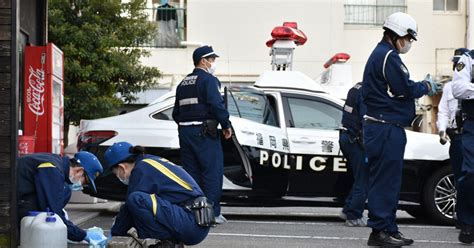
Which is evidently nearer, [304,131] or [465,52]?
[465,52]

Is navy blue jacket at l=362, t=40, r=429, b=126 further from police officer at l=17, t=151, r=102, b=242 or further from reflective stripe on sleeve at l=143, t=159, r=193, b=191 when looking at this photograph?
police officer at l=17, t=151, r=102, b=242

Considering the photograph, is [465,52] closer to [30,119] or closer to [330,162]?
[330,162]

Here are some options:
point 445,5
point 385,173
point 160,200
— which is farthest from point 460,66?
point 445,5

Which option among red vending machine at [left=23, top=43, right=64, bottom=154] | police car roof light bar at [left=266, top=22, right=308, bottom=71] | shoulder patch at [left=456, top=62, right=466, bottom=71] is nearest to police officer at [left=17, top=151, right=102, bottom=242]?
red vending machine at [left=23, top=43, right=64, bottom=154]

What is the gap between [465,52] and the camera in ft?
28.9

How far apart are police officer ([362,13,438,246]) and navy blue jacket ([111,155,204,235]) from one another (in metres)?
1.81

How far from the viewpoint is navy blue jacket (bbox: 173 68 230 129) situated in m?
9.43

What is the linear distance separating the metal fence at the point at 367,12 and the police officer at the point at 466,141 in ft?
60.6

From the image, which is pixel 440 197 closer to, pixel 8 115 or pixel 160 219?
pixel 160 219

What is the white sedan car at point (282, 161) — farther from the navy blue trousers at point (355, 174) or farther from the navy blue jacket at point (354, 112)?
the navy blue jacket at point (354, 112)

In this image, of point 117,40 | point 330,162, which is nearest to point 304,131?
point 330,162

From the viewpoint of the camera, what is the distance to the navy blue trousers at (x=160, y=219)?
20.4 feet

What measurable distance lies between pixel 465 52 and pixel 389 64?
148 cm

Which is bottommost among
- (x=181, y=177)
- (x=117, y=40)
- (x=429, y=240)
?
(x=429, y=240)
